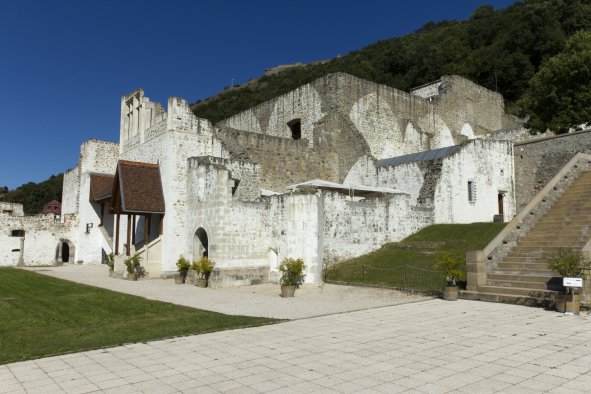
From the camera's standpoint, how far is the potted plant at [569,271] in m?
10.7

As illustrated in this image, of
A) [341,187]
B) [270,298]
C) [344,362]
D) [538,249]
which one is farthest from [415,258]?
[344,362]

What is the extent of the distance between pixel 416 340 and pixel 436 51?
187 ft

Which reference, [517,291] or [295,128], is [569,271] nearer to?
[517,291]

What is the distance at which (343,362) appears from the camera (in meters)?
6.93

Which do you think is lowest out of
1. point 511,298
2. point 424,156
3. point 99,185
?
point 511,298

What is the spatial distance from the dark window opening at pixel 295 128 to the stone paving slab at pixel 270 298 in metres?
18.5

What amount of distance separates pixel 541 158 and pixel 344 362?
1020 inches

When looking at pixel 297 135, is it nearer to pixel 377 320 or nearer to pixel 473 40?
pixel 377 320

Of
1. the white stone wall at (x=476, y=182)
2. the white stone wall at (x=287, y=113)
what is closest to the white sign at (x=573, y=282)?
the white stone wall at (x=476, y=182)

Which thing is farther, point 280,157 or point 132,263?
point 280,157

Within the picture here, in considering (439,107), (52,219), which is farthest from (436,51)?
(52,219)

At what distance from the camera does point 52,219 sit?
33.3 meters

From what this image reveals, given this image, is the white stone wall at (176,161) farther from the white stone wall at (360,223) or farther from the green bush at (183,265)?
the white stone wall at (360,223)

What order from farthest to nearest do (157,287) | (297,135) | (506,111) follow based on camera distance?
(506,111) < (297,135) < (157,287)
